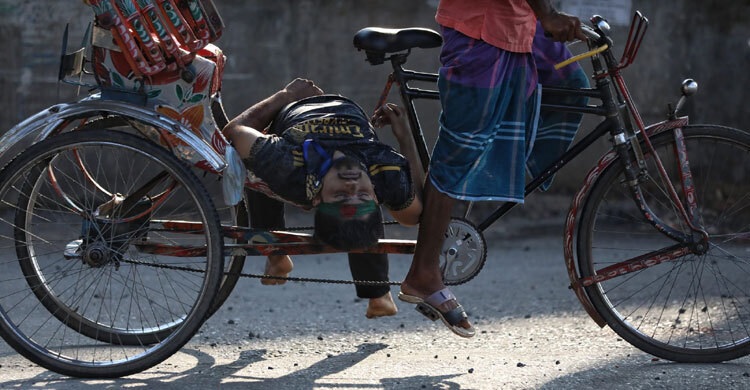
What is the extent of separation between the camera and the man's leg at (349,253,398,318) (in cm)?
411

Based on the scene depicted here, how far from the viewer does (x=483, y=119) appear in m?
3.72

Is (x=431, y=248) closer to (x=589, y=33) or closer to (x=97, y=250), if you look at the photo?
(x=589, y=33)

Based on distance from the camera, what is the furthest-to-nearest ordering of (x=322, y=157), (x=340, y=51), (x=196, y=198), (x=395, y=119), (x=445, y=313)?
(x=340, y=51), (x=395, y=119), (x=445, y=313), (x=322, y=157), (x=196, y=198)

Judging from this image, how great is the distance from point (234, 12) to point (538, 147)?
3.55 metres

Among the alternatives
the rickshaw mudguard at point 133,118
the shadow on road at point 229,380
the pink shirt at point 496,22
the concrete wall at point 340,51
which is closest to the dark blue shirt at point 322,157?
the rickshaw mudguard at point 133,118

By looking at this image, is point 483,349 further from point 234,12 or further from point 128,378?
point 234,12

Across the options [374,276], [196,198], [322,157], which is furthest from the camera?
[374,276]

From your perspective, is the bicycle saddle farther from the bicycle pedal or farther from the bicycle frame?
the bicycle pedal

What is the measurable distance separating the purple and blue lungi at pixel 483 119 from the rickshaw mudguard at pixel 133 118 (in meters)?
0.82

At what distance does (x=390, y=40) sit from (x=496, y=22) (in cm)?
40

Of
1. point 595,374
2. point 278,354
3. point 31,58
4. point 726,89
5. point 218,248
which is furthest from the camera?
point 726,89

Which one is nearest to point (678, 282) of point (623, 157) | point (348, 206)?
point (623, 157)

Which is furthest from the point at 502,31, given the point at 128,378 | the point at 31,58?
the point at 31,58

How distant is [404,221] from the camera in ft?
12.8
